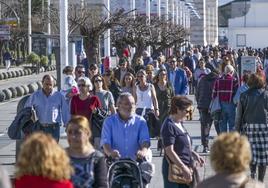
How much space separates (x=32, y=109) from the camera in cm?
1351

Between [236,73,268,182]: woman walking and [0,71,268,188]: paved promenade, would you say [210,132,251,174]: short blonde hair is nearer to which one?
[236,73,268,182]: woman walking

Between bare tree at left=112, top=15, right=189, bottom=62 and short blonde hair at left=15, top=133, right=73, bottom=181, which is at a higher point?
bare tree at left=112, top=15, right=189, bottom=62

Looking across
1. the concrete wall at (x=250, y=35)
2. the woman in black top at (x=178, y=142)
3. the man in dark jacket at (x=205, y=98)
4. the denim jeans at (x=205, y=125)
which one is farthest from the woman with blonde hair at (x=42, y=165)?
the concrete wall at (x=250, y=35)

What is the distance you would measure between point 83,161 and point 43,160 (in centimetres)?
122

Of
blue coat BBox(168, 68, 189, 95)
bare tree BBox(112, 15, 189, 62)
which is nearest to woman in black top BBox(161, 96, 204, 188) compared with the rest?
blue coat BBox(168, 68, 189, 95)

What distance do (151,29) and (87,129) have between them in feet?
126

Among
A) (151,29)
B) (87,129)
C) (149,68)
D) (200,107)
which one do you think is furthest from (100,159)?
(151,29)

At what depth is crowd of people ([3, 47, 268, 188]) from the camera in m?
6.07

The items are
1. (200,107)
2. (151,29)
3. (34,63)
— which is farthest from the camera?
(34,63)

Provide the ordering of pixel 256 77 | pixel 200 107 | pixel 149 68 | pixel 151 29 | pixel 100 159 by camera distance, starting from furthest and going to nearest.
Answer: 1. pixel 151 29
2. pixel 149 68
3. pixel 200 107
4. pixel 256 77
5. pixel 100 159

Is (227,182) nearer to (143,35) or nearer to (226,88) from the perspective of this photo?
(226,88)

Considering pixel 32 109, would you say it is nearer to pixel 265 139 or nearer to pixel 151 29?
pixel 265 139

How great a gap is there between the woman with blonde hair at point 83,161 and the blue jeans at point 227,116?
909 centimetres

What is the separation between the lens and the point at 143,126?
9484 mm
